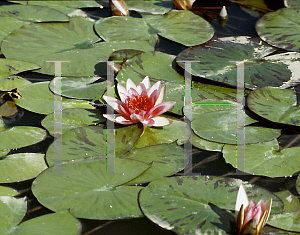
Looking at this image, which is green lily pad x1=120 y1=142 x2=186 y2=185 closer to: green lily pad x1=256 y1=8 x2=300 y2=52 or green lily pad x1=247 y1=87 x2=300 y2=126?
green lily pad x1=247 y1=87 x2=300 y2=126

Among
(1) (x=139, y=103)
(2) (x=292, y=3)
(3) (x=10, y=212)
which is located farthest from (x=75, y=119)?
(2) (x=292, y=3)

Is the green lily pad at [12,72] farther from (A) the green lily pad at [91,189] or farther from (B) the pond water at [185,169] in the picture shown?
(A) the green lily pad at [91,189]

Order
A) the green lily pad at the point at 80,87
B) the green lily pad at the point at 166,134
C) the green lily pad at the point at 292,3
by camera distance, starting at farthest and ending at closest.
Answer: the green lily pad at the point at 292,3, the green lily pad at the point at 80,87, the green lily pad at the point at 166,134

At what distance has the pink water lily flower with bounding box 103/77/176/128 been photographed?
1.87 meters

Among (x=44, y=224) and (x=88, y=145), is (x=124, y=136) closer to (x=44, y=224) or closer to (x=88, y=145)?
(x=88, y=145)

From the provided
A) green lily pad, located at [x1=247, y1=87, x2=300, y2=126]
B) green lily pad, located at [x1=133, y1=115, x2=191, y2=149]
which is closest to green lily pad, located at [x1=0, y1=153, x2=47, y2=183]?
green lily pad, located at [x1=133, y1=115, x2=191, y2=149]

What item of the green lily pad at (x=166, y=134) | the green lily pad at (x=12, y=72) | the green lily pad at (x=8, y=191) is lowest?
the green lily pad at (x=8, y=191)

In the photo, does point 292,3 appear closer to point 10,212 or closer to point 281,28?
point 281,28

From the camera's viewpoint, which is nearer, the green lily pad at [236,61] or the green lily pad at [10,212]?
the green lily pad at [10,212]

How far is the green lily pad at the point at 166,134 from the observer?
1856mm

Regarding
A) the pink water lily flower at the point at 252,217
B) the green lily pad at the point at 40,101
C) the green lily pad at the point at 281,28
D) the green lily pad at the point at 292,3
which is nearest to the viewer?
the pink water lily flower at the point at 252,217

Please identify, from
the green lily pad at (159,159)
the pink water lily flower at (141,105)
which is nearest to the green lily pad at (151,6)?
the pink water lily flower at (141,105)

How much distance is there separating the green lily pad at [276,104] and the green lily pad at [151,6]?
1.59 metres

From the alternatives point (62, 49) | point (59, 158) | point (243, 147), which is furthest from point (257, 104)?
point (62, 49)
